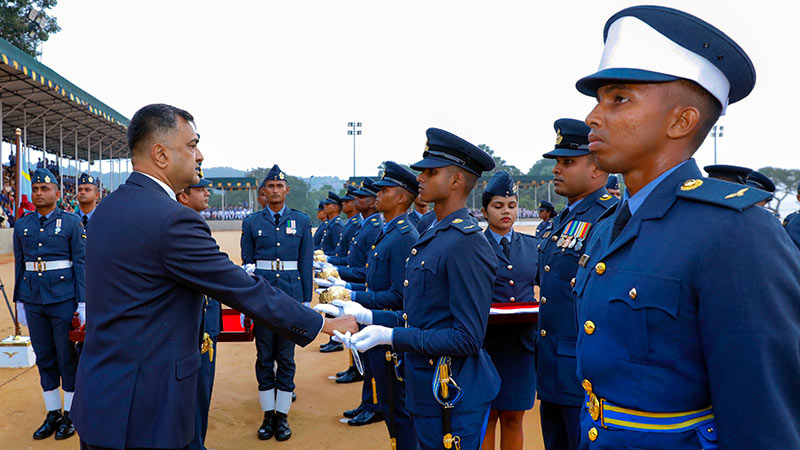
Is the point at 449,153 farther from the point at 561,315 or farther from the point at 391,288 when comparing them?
the point at 391,288

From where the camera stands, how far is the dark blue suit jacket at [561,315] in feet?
9.48

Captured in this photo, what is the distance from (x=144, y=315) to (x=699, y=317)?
2.18m

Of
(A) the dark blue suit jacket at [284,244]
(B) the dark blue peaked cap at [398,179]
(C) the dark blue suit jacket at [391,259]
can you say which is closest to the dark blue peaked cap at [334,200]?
(A) the dark blue suit jacket at [284,244]

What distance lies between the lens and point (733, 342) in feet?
3.83

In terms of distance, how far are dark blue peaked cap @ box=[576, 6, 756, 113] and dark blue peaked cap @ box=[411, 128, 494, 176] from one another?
4.78 ft

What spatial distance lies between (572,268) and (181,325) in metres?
2.23

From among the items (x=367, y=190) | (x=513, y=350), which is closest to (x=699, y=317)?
(x=513, y=350)

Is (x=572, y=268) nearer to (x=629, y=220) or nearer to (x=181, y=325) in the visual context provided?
(x=629, y=220)

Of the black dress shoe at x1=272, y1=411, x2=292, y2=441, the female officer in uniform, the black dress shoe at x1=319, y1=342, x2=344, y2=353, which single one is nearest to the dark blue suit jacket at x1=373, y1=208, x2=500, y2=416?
the female officer in uniform

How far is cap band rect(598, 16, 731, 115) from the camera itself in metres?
1.37

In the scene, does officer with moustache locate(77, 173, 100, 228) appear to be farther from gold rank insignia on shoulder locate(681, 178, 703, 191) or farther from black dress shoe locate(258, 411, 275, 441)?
gold rank insignia on shoulder locate(681, 178, 703, 191)

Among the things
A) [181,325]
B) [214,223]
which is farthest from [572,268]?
[214,223]

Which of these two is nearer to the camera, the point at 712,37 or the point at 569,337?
the point at 712,37

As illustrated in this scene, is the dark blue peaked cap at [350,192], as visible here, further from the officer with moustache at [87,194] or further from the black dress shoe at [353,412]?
the black dress shoe at [353,412]
